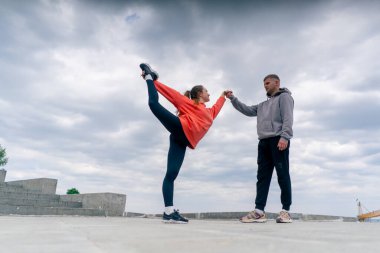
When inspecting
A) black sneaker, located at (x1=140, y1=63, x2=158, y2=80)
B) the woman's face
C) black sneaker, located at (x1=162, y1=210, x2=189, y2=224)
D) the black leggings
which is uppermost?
black sneaker, located at (x1=140, y1=63, x2=158, y2=80)

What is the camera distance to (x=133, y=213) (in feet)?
35.4

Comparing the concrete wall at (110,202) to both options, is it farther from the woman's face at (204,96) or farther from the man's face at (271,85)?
the man's face at (271,85)

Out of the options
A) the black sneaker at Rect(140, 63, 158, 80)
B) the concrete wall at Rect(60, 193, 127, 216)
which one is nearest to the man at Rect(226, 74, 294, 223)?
the black sneaker at Rect(140, 63, 158, 80)

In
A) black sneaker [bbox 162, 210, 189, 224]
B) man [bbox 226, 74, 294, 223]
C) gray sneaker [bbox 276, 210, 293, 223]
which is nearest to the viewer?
black sneaker [bbox 162, 210, 189, 224]

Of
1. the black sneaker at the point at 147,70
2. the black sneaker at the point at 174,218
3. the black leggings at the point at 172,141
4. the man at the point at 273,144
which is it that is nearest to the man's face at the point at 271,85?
the man at the point at 273,144

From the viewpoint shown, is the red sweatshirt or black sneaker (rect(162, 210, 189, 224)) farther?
the red sweatshirt

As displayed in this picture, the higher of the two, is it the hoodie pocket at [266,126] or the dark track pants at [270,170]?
the hoodie pocket at [266,126]

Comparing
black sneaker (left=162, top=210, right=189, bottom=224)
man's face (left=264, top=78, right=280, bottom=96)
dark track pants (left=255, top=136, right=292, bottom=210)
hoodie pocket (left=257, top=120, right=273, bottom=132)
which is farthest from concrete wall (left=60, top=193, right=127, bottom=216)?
man's face (left=264, top=78, right=280, bottom=96)

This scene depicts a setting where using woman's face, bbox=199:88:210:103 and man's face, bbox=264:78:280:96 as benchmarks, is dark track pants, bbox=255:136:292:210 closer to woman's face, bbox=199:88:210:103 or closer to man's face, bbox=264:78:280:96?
man's face, bbox=264:78:280:96

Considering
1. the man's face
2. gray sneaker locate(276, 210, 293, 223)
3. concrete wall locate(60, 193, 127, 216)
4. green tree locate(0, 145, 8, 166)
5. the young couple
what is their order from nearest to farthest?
the young couple < gray sneaker locate(276, 210, 293, 223) < the man's face < concrete wall locate(60, 193, 127, 216) < green tree locate(0, 145, 8, 166)

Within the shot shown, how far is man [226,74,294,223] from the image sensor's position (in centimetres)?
428

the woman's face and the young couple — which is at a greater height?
the woman's face

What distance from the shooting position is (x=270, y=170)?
459cm

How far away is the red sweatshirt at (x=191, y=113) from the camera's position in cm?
416
